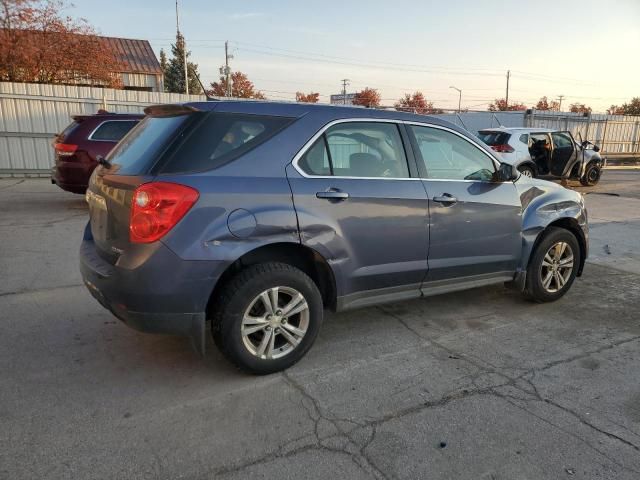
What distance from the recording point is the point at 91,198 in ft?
11.5

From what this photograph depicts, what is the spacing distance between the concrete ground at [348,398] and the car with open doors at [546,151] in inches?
366

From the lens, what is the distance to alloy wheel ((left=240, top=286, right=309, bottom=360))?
10.3 feet

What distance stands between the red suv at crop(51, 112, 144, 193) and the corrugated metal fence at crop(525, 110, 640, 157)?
61.6 feet

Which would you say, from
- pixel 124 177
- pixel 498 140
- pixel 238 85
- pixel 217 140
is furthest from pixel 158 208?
pixel 238 85

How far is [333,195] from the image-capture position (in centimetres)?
334

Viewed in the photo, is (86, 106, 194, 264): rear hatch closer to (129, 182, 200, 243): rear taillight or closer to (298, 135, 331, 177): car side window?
(129, 182, 200, 243): rear taillight

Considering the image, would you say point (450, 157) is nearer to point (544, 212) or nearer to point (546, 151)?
point (544, 212)

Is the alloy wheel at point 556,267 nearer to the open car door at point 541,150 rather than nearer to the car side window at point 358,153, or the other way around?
the car side window at point 358,153

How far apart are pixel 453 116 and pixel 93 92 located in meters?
16.8

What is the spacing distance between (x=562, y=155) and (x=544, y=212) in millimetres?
11041

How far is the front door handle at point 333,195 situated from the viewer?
130 inches

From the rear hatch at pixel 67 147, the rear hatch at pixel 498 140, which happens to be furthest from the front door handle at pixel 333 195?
the rear hatch at pixel 498 140

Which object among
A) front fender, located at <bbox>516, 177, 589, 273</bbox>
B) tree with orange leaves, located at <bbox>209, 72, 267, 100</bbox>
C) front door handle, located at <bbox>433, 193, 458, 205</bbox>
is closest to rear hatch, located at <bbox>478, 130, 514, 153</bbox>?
front fender, located at <bbox>516, 177, 589, 273</bbox>

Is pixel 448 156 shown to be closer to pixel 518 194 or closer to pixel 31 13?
pixel 518 194
